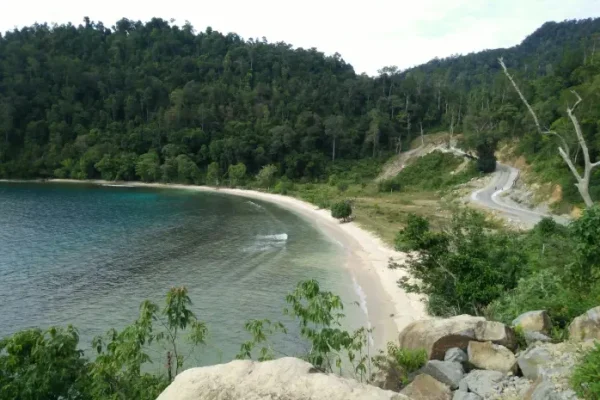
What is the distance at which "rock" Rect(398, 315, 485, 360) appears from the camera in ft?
41.1

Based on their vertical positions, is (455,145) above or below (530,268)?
above

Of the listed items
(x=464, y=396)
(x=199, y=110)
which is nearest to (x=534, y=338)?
(x=464, y=396)

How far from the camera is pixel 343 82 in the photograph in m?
143

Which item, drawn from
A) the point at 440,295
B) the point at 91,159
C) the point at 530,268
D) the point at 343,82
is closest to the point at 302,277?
the point at 440,295

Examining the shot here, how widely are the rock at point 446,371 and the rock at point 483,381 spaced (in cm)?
29

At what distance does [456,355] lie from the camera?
11.9 metres

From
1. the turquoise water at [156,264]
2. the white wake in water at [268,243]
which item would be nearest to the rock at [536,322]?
the turquoise water at [156,264]

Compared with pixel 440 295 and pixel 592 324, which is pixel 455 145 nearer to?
pixel 440 295

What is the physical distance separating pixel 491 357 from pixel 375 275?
23319 millimetres

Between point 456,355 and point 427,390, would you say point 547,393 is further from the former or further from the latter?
point 456,355

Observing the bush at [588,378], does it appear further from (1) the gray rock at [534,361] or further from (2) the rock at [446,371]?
(2) the rock at [446,371]

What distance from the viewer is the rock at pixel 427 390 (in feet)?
33.0

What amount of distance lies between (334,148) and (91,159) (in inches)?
2609

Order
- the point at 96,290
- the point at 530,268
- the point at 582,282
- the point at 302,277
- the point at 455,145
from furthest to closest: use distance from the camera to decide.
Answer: the point at 455,145 < the point at 302,277 < the point at 96,290 < the point at 530,268 < the point at 582,282
